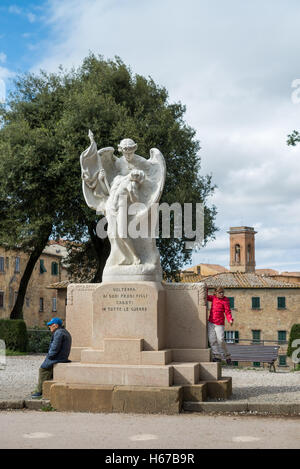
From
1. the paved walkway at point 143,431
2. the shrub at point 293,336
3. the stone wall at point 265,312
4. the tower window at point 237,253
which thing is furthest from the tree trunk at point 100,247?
the tower window at point 237,253

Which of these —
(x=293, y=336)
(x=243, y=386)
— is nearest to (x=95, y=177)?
(x=243, y=386)

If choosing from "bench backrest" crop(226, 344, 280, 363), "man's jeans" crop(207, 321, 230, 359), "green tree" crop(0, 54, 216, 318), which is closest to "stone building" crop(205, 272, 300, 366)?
"green tree" crop(0, 54, 216, 318)

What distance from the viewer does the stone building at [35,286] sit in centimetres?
4994

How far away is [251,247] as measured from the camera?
99.6m

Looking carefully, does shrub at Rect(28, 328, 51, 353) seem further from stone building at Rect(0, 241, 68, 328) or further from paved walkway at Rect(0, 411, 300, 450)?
stone building at Rect(0, 241, 68, 328)

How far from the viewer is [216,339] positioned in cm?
1063

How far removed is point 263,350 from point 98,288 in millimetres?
11133

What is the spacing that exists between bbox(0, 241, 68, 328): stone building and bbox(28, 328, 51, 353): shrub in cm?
2431

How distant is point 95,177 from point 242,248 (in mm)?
90306

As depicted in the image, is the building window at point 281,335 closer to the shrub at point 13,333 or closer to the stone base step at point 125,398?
the shrub at point 13,333

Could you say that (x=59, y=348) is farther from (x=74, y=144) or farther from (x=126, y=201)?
(x=74, y=144)

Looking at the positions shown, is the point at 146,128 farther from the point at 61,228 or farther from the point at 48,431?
the point at 48,431
